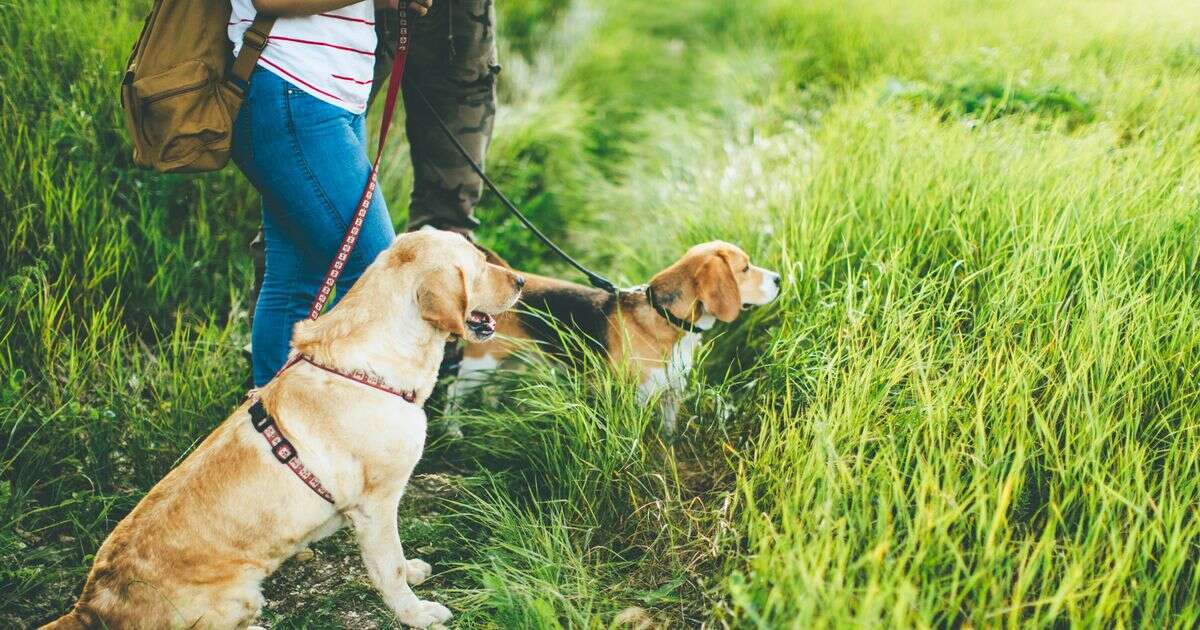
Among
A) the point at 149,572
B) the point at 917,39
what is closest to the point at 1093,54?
the point at 917,39

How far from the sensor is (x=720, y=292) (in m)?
3.26

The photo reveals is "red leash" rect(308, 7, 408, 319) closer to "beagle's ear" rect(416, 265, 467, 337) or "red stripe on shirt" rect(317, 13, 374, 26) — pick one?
"red stripe on shirt" rect(317, 13, 374, 26)

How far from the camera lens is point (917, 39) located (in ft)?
20.8

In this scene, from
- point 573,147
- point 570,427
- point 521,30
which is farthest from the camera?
point 521,30

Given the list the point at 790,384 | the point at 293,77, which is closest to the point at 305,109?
the point at 293,77

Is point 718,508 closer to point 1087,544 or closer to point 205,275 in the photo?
point 1087,544

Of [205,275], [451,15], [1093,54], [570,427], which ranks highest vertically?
[451,15]

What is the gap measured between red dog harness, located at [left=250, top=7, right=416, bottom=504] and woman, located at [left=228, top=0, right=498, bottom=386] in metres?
0.05

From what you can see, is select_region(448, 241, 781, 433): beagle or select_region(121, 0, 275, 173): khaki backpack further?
select_region(448, 241, 781, 433): beagle

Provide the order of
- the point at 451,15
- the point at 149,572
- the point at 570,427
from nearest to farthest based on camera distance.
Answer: the point at 149,572 → the point at 570,427 → the point at 451,15

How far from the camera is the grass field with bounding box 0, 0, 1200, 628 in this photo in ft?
6.88

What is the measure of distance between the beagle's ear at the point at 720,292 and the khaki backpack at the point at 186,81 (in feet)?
6.10

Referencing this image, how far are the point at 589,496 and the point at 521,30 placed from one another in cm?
614

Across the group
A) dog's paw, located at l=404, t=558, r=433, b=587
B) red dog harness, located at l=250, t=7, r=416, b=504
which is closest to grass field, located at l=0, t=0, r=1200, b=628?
dog's paw, located at l=404, t=558, r=433, b=587
